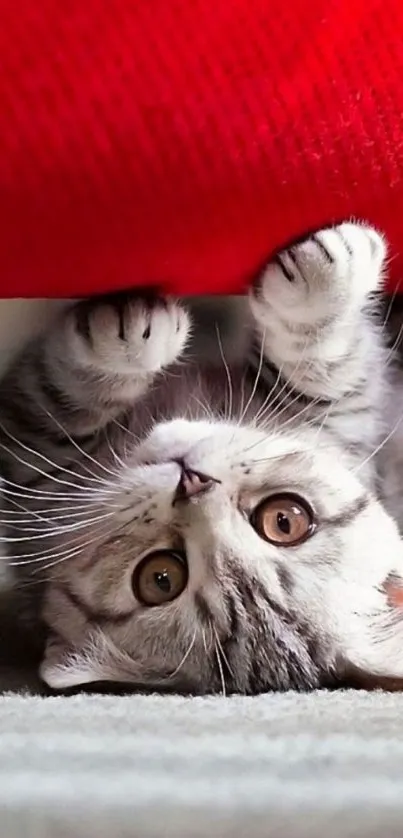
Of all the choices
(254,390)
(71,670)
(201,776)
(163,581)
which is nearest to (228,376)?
(254,390)

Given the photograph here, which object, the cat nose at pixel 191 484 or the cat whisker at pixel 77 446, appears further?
A: the cat whisker at pixel 77 446

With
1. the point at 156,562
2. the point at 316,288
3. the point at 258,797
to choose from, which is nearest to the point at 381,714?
the point at 258,797

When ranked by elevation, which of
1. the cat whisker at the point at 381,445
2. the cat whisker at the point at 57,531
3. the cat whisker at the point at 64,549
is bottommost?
the cat whisker at the point at 64,549

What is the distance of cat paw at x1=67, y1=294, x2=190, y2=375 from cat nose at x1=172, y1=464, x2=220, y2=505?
129 mm

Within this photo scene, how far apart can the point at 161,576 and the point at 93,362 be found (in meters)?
0.23

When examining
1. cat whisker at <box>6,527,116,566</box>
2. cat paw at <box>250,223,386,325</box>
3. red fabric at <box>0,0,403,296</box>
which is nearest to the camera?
red fabric at <box>0,0,403,296</box>

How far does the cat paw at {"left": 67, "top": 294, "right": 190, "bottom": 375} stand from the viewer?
3.22 feet

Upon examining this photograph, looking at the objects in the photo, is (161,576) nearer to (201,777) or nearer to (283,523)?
(283,523)

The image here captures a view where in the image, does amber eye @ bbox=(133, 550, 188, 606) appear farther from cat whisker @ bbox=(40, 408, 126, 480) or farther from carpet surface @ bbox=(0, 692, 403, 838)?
carpet surface @ bbox=(0, 692, 403, 838)

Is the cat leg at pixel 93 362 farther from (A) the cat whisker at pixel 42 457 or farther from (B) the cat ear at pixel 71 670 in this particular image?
(B) the cat ear at pixel 71 670

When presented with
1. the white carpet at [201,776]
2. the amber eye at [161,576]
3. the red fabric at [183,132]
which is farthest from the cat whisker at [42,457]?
the white carpet at [201,776]

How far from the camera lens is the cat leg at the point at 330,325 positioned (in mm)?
968

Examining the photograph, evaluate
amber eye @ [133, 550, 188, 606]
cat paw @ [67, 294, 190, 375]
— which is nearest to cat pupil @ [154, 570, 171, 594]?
amber eye @ [133, 550, 188, 606]

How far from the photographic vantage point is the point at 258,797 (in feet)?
2.02
